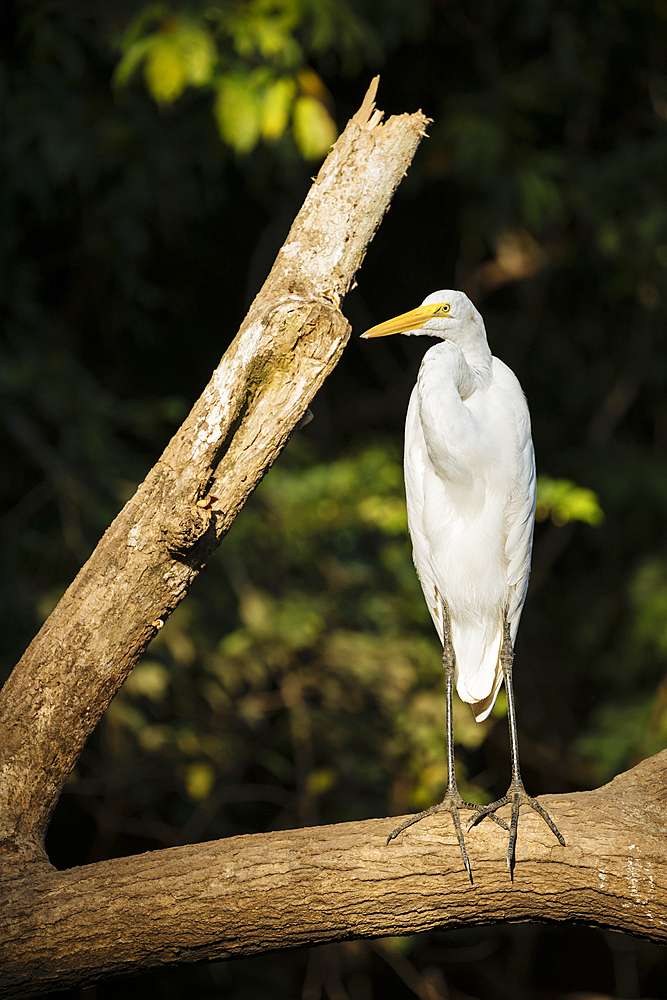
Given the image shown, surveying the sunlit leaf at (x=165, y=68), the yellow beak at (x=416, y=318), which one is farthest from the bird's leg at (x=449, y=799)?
the sunlit leaf at (x=165, y=68)

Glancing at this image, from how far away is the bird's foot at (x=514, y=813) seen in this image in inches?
49.3

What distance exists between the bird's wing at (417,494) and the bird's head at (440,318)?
0.14m

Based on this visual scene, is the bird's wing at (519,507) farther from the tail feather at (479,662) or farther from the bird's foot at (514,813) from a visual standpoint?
the bird's foot at (514,813)

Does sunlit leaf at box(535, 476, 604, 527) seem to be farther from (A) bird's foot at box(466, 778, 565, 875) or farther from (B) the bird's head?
(A) bird's foot at box(466, 778, 565, 875)

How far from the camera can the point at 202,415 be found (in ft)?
4.08

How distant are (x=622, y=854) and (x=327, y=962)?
215 cm

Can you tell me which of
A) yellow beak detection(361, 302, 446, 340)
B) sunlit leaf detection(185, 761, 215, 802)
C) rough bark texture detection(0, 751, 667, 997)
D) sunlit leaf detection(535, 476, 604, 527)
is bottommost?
rough bark texture detection(0, 751, 667, 997)

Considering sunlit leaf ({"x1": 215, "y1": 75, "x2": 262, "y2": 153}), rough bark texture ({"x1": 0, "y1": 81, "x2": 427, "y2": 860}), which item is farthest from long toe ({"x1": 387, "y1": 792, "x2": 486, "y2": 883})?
sunlit leaf ({"x1": 215, "y1": 75, "x2": 262, "y2": 153})

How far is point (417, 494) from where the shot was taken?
1781 mm

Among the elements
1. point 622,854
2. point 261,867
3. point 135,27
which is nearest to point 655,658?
point 622,854

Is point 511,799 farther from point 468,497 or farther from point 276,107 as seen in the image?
point 276,107

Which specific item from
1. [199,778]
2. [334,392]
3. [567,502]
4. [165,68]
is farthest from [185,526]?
[334,392]

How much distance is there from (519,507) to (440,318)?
1.29 ft

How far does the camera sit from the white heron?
1548mm
